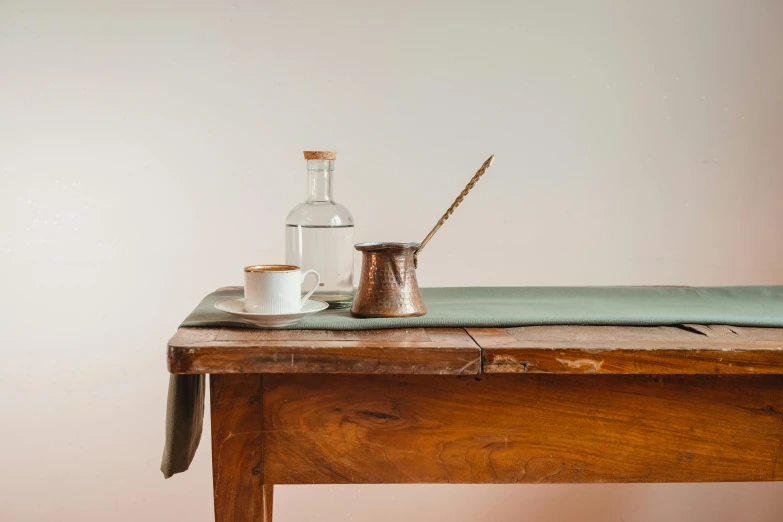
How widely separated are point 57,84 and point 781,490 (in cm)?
198

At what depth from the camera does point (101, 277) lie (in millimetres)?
1852

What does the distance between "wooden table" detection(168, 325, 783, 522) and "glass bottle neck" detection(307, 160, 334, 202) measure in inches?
12.9

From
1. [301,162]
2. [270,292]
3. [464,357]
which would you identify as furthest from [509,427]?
[301,162]

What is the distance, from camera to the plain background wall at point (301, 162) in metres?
1.82

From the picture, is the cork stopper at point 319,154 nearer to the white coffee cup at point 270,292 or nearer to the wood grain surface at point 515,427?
the white coffee cup at point 270,292

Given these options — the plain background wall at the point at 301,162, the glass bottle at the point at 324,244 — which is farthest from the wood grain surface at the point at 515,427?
the plain background wall at the point at 301,162

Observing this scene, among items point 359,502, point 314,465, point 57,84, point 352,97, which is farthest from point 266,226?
point 314,465

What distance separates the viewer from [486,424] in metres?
0.93

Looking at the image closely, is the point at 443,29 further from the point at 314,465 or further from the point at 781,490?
the point at 781,490

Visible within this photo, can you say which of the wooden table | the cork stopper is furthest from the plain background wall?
the wooden table

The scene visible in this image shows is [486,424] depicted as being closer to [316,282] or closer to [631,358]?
[631,358]

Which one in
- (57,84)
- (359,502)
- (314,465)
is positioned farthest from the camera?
(359,502)

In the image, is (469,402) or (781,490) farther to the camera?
(781,490)

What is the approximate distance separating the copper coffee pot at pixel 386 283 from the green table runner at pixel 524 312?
0.03 metres
